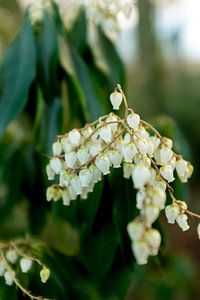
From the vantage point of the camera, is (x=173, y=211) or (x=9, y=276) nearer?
(x=173, y=211)

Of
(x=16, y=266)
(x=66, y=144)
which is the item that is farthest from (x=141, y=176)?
(x=16, y=266)

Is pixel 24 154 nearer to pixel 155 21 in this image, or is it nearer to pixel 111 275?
pixel 111 275

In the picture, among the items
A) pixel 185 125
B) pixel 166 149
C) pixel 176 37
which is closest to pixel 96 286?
pixel 166 149

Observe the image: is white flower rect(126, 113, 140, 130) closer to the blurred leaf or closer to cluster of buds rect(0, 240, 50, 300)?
cluster of buds rect(0, 240, 50, 300)

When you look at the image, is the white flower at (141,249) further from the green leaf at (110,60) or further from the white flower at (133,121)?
the green leaf at (110,60)

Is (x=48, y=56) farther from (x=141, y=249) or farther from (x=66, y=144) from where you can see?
(x=141, y=249)

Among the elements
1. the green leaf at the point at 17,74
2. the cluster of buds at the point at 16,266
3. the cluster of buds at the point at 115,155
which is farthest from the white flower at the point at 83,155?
the green leaf at the point at 17,74

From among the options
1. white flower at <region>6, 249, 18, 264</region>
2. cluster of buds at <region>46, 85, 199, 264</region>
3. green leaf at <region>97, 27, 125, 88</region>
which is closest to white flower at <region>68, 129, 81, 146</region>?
cluster of buds at <region>46, 85, 199, 264</region>
